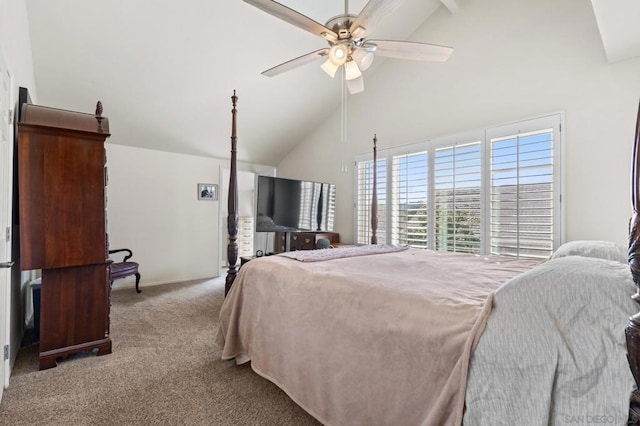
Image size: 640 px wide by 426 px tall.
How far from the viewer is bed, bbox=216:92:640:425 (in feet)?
2.77

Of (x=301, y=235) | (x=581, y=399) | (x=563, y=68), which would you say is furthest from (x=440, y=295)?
(x=301, y=235)

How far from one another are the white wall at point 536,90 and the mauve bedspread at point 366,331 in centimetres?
128

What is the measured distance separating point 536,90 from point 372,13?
2187mm

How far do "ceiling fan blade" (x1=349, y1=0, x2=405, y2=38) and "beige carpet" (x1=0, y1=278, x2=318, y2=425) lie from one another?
8.07ft

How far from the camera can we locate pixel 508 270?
1860mm

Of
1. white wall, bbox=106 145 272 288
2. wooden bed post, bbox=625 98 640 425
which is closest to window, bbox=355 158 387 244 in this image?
white wall, bbox=106 145 272 288

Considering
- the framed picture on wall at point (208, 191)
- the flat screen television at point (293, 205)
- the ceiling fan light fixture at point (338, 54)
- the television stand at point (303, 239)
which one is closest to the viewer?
the ceiling fan light fixture at point (338, 54)

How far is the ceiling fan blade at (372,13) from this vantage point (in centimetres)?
183

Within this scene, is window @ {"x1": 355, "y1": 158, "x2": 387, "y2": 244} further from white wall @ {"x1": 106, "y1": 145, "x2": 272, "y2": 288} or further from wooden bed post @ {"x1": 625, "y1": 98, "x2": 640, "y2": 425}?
wooden bed post @ {"x1": 625, "y1": 98, "x2": 640, "y2": 425}

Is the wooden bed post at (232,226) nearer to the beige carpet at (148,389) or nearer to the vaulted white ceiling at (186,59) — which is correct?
the beige carpet at (148,389)

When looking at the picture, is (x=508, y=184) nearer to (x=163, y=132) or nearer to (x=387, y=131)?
(x=387, y=131)

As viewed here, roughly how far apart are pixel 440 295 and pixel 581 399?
503 mm

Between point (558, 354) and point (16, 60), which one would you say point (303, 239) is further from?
point (558, 354)

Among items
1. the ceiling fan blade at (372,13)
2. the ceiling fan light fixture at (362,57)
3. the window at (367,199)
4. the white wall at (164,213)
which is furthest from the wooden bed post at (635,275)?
the white wall at (164,213)
